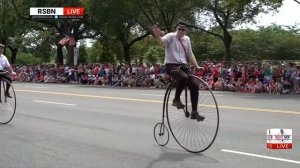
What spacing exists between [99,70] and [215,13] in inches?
703

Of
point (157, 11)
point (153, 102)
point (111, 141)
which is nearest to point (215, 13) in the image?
point (157, 11)

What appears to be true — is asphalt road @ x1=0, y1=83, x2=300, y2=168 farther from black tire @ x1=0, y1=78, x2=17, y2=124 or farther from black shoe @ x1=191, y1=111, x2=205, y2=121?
black shoe @ x1=191, y1=111, x2=205, y2=121

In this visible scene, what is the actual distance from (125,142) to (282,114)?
5953 millimetres

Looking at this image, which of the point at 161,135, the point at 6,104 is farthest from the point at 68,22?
the point at 161,135

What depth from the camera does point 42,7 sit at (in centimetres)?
5378

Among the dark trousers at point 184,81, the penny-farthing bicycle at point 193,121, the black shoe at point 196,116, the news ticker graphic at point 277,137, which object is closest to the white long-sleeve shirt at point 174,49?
the dark trousers at point 184,81

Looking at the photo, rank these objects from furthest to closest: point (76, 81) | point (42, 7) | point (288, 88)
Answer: point (42, 7)
point (76, 81)
point (288, 88)

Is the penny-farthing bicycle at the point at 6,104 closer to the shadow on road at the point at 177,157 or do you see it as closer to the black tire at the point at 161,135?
the black tire at the point at 161,135

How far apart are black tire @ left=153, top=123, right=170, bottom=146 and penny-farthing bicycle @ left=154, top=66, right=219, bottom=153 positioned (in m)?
0.03

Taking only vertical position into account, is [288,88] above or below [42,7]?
below

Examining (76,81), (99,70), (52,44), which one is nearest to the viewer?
(99,70)

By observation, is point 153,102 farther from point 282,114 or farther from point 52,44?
point 52,44

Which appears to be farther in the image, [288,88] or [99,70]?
[99,70]

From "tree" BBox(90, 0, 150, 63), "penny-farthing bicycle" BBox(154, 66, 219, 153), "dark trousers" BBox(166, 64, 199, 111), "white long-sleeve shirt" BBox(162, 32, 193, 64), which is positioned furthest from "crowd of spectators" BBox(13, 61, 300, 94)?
"dark trousers" BBox(166, 64, 199, 111)
